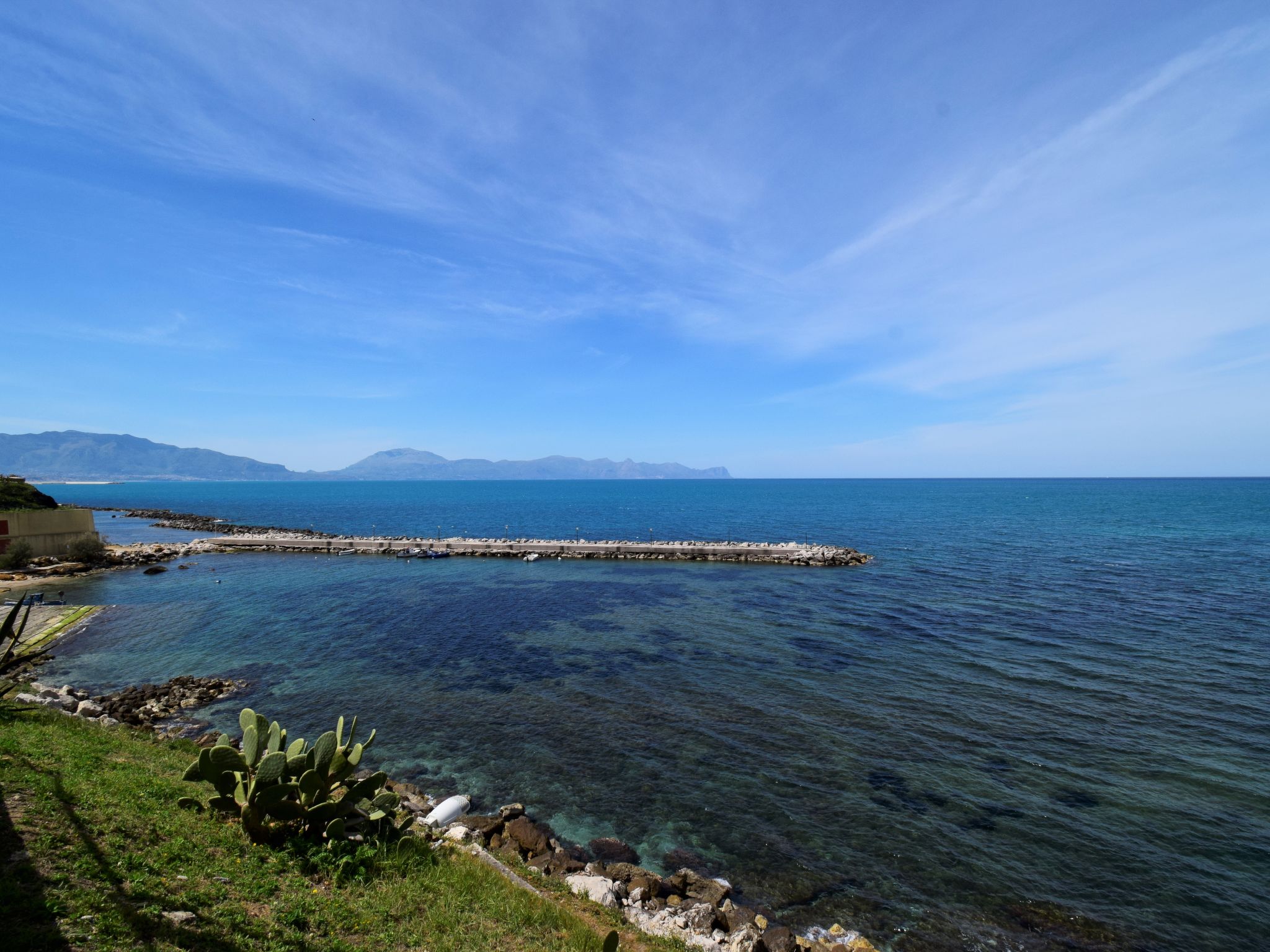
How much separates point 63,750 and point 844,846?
1924cm

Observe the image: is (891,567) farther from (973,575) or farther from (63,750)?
(63,750)

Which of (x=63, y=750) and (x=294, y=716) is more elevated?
(x=63, y=750)

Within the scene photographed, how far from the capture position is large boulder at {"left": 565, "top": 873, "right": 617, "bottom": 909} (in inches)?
485

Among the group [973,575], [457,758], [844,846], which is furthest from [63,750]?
[973,575]

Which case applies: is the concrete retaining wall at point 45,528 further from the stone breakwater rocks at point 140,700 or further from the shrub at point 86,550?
the stone breakwater rocks at point 140,700

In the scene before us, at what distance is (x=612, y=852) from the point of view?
50.0 ft

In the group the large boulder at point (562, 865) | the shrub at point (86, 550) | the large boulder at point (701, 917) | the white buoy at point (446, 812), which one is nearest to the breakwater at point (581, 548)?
the shrub at point (86, 550)

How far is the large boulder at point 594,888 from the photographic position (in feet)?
40.4

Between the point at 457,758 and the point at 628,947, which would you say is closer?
the point at 628,947

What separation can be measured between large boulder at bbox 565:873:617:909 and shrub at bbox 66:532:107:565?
7016 centimetres

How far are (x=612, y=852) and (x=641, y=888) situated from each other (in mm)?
2076

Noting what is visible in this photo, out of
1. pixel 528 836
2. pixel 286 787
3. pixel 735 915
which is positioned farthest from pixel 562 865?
pixel 286 787

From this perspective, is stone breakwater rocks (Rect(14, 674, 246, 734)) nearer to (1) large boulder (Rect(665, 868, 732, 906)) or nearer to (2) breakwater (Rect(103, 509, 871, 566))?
(1) large boulder (Rect(665, 868, 732, 906))

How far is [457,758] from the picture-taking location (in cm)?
2016
